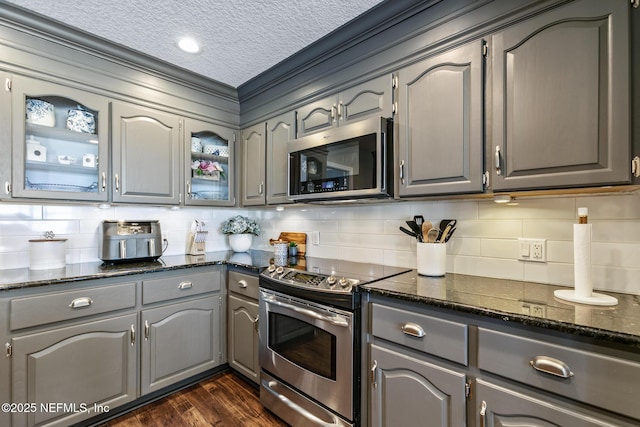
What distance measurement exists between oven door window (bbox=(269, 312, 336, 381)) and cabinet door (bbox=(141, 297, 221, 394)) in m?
0.64

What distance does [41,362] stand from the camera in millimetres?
1551

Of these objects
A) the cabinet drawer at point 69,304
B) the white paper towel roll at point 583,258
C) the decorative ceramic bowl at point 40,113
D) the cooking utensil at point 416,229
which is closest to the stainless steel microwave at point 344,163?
the cooking utensil at point 416,229

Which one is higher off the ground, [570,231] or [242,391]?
[570,231]

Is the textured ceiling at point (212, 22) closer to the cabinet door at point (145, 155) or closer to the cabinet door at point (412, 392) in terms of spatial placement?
the cabinet door at point (145, 155)

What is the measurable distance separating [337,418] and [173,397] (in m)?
1.26

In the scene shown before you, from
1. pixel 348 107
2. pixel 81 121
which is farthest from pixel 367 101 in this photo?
pixel 81 121

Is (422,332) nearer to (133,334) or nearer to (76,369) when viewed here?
(133,334)

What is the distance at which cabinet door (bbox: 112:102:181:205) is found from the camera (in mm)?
2076

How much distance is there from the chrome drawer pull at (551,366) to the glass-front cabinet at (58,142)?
97.7 inches

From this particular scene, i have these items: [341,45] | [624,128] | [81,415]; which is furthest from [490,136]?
[81,415]

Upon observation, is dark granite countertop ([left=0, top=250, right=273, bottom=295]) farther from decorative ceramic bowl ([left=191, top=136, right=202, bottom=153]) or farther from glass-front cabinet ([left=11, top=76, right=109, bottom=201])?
decorative ceramic bowl ([left=191, top=136, right=202, bottom=153])

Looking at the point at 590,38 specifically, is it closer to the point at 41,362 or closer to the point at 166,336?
the point at 166,336

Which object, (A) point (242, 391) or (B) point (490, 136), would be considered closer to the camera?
(B) point (490, 136)

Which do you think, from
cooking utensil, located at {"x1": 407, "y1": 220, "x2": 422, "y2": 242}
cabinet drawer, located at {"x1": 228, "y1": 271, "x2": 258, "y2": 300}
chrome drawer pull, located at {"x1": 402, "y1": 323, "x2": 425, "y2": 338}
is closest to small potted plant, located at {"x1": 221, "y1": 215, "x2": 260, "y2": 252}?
cabinet drawer, located at {"x1": 228, "y1": 271, "x2": 258, "y2": 300}
